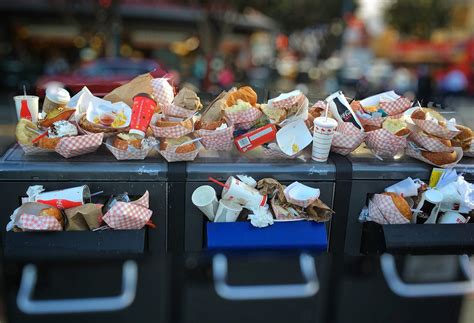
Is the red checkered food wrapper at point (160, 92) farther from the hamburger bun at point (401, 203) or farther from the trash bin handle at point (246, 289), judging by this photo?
the hamburger bun at point (401, 203)

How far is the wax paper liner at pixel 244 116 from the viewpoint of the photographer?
7.71ft

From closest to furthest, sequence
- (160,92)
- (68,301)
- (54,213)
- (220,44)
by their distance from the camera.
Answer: (68,301) < (54,213) < (160,92) < (220,44)

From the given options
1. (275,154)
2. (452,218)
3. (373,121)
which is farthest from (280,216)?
(452,218)

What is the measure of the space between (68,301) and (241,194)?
0.89m

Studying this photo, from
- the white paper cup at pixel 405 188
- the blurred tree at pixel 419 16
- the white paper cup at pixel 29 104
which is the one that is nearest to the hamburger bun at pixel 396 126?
the white paper cup at pixel 405 188

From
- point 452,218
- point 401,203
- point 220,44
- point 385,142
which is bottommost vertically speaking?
point 452,218

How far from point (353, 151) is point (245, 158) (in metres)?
0.65

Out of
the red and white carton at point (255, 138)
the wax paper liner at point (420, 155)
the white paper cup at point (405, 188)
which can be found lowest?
the white paper cup at point (405, 188)

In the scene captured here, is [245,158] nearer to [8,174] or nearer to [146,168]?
[146,168]

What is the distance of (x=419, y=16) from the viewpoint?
30.4 meters

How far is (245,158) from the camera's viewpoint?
7.60 feet

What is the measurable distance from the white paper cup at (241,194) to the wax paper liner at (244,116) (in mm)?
388

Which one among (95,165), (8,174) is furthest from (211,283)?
(8,174)

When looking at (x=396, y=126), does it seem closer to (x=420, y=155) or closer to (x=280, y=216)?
(x=420, y=155)
